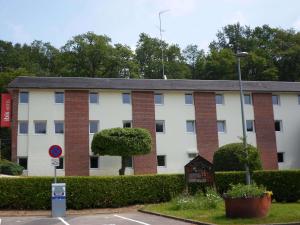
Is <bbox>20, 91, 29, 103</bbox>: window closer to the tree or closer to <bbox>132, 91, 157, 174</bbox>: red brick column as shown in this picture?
the tree

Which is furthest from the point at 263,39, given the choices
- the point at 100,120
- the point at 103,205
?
the point at 103,205

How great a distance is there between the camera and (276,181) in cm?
2517

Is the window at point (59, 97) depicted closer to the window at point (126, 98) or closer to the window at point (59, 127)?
the window at point (59, 127)

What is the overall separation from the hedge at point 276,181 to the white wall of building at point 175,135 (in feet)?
53.3

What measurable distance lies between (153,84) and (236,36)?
36.3m

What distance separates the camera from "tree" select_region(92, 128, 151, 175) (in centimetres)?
3734

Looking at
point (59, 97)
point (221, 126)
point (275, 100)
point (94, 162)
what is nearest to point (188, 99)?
point (221, 126)

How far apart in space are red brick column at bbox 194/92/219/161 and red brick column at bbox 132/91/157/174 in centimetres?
433

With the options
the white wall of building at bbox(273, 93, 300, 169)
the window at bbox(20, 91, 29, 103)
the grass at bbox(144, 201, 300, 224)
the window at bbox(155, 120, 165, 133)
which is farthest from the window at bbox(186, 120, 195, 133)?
the grass at bbox(144, 201, 300, 224)

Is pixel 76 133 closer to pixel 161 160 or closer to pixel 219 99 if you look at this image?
pixel 161 160

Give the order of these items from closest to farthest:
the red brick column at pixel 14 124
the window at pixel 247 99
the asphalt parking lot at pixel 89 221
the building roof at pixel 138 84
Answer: the asphalt parking lot at pixel 89 221
the red brick column at pixel 14 124
the building roof at pixel 138 84
the window at pixel 247 99

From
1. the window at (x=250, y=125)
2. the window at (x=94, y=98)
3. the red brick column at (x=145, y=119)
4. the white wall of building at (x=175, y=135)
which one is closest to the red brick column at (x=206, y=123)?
the white wall of building at (x=175, y=135)

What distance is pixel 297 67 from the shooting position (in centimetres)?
6488

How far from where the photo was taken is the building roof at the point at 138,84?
132ft
